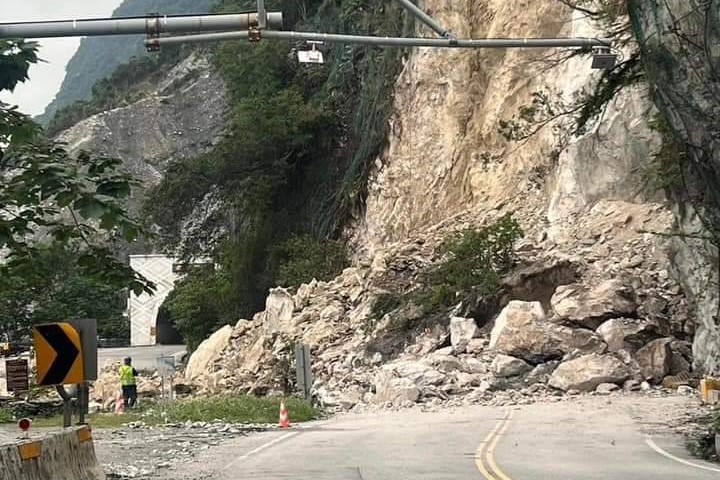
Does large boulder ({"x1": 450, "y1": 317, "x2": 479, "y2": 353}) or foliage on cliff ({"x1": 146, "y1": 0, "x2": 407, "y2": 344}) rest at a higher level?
foliage on cliff ({"x1": 146, "y1": 0, "x2": 407, "y2": 344})

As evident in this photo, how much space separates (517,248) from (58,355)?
24.3m

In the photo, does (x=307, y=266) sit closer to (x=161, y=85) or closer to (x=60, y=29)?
(x=60, y=29)

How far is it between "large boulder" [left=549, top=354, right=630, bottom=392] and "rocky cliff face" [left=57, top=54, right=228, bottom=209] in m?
88.0

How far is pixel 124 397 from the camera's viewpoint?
30.4 m

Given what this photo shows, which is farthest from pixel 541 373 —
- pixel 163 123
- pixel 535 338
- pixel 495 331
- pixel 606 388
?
pixel 163 123

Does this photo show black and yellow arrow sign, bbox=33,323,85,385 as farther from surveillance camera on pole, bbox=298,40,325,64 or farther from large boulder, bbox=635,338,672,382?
large boulder, bbox=635,338,672,382

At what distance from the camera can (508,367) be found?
88.0 feet

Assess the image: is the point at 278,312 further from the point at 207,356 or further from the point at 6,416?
the point at 6,416

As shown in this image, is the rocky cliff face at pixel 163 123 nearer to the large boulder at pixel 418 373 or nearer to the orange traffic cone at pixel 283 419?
the large boulder at pixel 418 373

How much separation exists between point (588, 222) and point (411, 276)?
5.97 m

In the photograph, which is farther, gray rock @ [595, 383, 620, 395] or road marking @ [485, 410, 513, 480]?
gray rock @ [595, 383, 620, 395]

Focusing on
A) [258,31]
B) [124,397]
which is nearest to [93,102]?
[124,397]

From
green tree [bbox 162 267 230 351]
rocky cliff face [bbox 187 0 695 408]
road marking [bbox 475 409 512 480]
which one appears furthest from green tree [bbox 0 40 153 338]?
green tree [bbox 162 267 230 351]

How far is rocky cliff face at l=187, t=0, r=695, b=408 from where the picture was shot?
26.9 m
